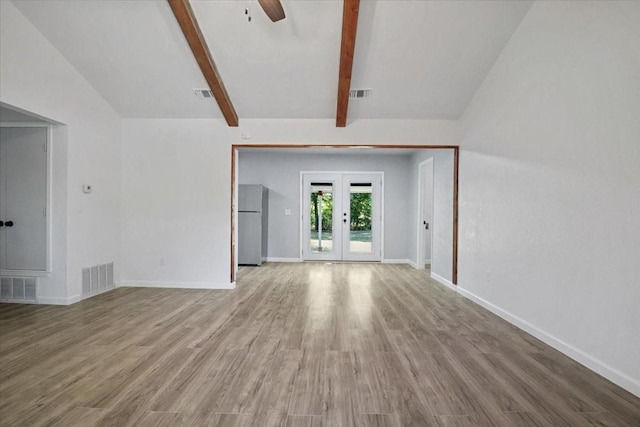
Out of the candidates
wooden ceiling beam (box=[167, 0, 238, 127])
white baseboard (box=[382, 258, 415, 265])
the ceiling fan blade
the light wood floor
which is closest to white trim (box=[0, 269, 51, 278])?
the light wood floor

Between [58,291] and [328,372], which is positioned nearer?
[328,372]

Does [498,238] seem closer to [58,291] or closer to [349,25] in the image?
[349,25]

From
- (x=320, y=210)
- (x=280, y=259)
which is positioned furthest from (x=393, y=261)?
(x=280, y=259)

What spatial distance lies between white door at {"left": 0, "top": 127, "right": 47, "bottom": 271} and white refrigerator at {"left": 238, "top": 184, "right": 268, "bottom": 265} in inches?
Answer: 140

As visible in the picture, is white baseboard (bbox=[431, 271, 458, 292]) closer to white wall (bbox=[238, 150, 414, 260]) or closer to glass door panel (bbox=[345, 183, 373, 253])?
white wall (bbox=[238, 150, 414, 260])

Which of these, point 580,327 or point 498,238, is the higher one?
point 498,238

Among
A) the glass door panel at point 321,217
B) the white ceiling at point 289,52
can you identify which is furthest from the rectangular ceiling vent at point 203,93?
the glass door panel at point 321,217

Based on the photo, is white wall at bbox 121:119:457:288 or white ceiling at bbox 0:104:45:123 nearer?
white ceiling at bbox 0:104:45:123

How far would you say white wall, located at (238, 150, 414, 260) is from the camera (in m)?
7.91

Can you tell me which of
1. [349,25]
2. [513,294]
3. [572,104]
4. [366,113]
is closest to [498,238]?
[513,294]

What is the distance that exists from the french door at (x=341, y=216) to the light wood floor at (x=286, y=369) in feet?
12.5

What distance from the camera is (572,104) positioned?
9.20 ft

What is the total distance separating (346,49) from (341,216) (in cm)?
481

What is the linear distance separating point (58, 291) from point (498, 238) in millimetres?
5373
